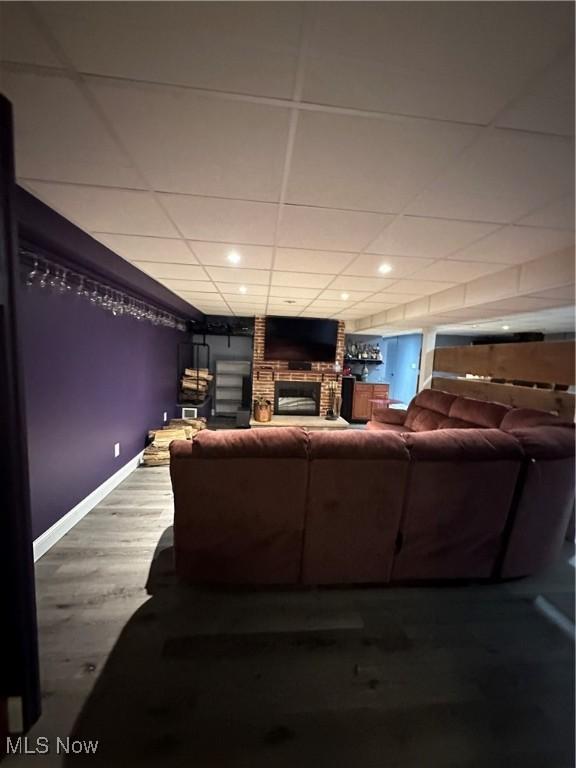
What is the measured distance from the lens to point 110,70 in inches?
30.9

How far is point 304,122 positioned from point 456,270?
1.94 meters

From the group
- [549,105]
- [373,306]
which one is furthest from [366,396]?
[549,105]

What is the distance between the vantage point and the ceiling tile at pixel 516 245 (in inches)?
63.3

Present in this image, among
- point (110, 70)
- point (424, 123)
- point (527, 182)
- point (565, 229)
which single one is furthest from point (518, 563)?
point (110, 70)

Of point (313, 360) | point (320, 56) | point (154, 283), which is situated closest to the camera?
point (320, 56)

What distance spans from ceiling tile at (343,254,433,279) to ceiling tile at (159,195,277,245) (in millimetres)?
768

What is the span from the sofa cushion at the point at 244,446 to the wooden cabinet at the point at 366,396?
523 cm

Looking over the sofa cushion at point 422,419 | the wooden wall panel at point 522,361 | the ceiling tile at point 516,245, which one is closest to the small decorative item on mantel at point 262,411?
the sofa cushion at point 422,419

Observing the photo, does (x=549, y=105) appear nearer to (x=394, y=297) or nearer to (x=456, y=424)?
(x=394, y=297)

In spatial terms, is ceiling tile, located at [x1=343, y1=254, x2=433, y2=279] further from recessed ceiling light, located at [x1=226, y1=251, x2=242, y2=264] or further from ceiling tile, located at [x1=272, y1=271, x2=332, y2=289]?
recessed ceiling light, located at [x1=226, y1=251, x2=242, y2=264]

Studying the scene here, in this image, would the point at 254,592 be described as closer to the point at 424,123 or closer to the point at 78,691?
the point at 78,691

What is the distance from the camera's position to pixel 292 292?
336 centimetres

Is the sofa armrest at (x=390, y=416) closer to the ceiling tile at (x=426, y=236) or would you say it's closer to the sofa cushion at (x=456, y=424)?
the sofa cushion at (x=456, y=424)

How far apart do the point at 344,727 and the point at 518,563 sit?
60.7 inches
